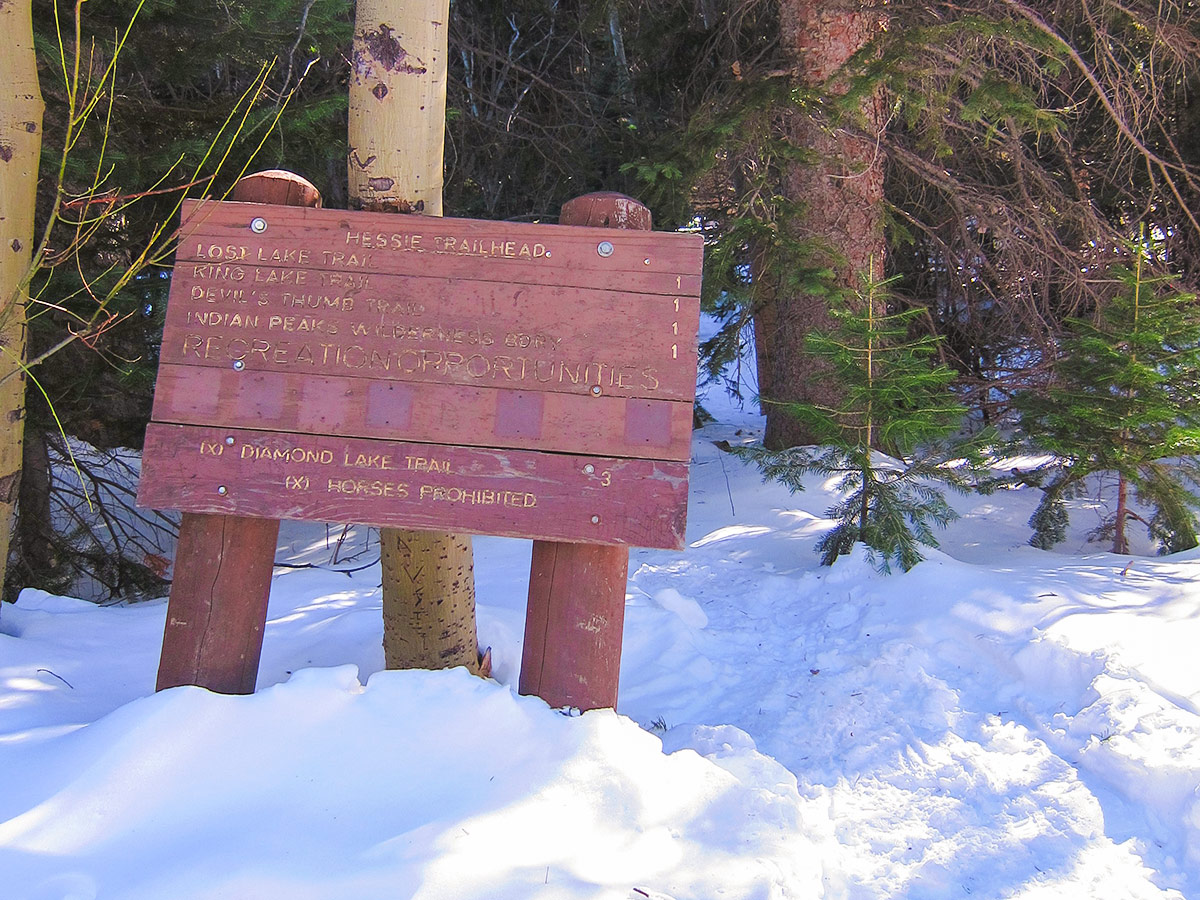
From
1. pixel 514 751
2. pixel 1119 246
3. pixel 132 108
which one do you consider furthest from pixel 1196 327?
pixel 132 108

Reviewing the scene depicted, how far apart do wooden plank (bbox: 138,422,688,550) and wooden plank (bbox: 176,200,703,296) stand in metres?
0.50

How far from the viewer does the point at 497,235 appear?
253 centimetres

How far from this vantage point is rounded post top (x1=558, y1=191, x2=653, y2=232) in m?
2.59

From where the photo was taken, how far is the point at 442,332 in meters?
2.49

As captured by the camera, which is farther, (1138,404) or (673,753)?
(1138,404)

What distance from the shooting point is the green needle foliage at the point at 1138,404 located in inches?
173

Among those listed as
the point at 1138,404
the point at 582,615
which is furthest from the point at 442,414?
the point at 1138,404

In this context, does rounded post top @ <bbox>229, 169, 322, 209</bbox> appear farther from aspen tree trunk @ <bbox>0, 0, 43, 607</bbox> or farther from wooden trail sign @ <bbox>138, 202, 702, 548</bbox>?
aspen tree trunk @ <bbox>0, 0, 43, 607</bbox>

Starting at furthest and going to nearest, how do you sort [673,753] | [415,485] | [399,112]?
[399,112] < [673,753] < [415,485]

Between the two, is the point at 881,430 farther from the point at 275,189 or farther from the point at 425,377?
the point at 275,189

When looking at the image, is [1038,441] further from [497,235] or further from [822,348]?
[497,235]

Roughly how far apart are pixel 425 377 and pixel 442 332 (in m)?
0.14

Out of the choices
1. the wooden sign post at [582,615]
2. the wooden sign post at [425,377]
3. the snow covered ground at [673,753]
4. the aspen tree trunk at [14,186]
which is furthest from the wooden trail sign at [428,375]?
the aspen tree trunk at [14,186]

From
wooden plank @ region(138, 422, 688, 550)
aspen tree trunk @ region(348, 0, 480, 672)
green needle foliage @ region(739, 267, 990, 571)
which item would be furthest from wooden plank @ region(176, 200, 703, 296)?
green needle foliage @ region(739, 267, 990, 571)
